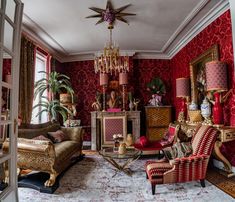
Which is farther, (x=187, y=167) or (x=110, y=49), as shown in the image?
(x=110, y=49)

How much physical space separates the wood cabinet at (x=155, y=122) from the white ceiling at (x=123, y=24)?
187 centimetres

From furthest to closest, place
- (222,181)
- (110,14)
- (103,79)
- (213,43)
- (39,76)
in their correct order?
(103,79) → (39,76) → (213,43) → (110,14) → (222,181)

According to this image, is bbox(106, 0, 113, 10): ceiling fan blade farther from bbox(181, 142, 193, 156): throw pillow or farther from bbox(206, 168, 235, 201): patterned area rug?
bbox(206, 168, 235, 201): patterned area rug

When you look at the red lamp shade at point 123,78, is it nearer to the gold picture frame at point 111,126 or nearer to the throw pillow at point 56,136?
the gold picture frame at point 111,126

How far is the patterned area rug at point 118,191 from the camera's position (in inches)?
99.6

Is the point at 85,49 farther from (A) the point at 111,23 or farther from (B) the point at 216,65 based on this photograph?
(B) the point at 216,65

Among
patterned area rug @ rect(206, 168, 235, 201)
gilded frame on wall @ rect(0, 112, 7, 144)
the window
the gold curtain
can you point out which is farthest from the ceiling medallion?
patterned area rug @ rect(206, 168, 235, 201)

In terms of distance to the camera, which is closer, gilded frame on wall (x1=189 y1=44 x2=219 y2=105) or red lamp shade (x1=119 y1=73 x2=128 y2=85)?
gilded frame on wall (x1=189 y1=44 x2=219 y2=105)

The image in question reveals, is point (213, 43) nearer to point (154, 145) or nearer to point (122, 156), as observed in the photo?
point (154, 145)

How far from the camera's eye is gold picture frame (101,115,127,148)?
5.99 metres

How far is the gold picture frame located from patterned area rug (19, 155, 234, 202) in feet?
8.05

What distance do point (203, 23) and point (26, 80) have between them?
401cm

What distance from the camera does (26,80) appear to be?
173 inches

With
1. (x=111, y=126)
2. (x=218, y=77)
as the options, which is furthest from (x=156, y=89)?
(x=218, y=77)
